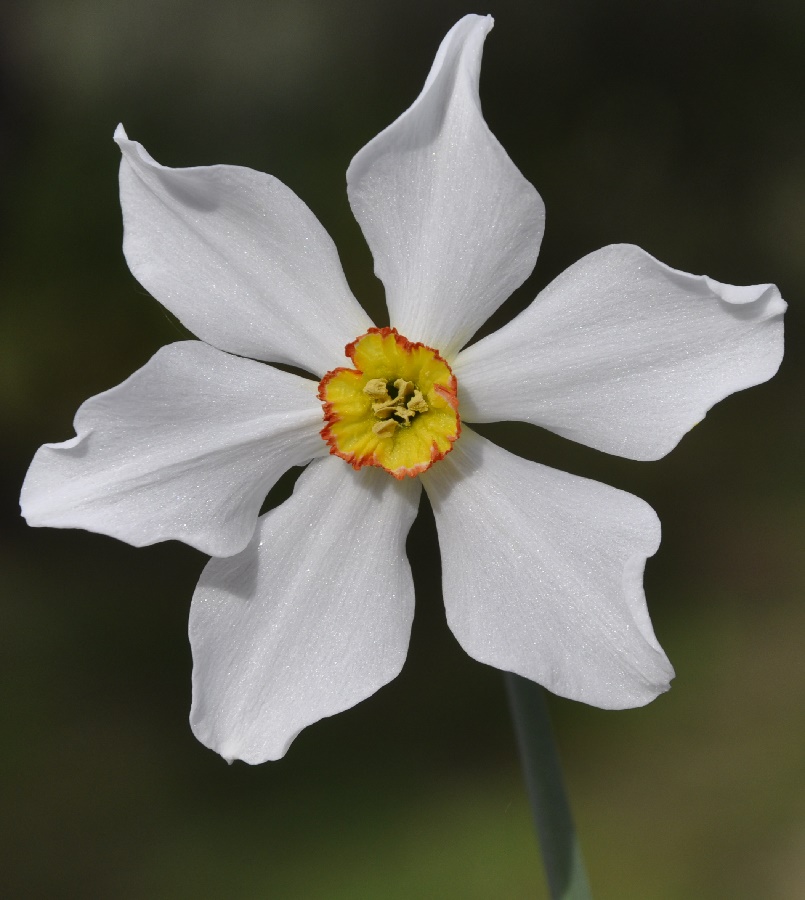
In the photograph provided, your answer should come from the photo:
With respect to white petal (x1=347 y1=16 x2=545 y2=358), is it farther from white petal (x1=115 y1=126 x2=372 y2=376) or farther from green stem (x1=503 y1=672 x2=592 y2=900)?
green stem (x1=503 y1=672 x2=592 y2=900)

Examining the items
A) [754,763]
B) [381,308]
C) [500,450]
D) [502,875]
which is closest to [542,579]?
[500,450]

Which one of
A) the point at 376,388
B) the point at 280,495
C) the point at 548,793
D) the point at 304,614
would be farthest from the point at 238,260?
the point at 280,495

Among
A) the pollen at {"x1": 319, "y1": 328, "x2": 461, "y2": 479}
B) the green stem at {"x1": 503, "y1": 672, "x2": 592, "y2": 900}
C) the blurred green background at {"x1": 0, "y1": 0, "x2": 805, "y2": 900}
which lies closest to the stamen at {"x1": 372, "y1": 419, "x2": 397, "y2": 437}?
the pollen at {"x1": 319, "y1": 328, "x2": 461, "y2": 479}

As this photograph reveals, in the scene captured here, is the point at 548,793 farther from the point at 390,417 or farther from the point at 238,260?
the point at 238,260

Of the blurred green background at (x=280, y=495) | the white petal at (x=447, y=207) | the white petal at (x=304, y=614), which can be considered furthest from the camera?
the blurred green background at (x=280, y=495)

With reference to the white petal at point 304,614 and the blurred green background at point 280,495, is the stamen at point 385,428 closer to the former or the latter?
the white petal at point 304,614

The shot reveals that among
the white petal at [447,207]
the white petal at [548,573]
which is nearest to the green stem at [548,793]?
the white petal at [548,573]

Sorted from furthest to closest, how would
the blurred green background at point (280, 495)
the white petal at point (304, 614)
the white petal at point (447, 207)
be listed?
the blurred green background at point (280, 495)
the white petal at point (304, 614)
the white petal at point (447, 207)
